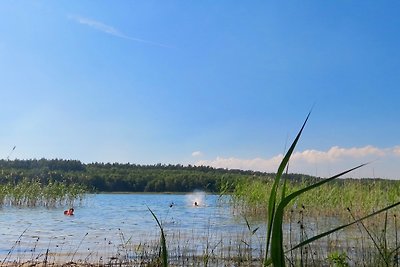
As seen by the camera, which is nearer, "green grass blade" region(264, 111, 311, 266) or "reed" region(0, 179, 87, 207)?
"green grass blade" region(264, 111, 311, 266)

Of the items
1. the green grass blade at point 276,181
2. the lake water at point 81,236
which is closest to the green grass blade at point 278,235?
the green grass blade at point 276,181

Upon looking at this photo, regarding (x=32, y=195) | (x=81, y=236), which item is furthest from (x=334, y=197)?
(x=32, y=195)

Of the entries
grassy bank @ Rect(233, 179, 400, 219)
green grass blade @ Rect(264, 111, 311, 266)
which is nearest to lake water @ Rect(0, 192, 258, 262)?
grassy bank @ Rect(233, 179, 400, 219)

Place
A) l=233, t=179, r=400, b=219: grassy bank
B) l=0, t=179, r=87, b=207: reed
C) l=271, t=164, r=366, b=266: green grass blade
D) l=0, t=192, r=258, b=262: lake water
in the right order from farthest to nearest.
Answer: l=0, t=179, r=87, b=207: reed
l=233, t=179, r=400, b=219: grassy bank
l=0, t=192, r=258, b=262: lake water
l=271, t=164, r=366, b=266: green grass blade

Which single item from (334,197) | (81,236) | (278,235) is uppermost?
(334,197)

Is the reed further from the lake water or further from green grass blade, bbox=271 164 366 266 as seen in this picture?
green grass blade, bbox=271 164 366 266

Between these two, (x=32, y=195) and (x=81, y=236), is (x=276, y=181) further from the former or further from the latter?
(x=32, y=195)

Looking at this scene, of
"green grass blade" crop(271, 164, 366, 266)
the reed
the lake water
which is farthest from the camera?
the reed

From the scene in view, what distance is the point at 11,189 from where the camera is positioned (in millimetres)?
25516

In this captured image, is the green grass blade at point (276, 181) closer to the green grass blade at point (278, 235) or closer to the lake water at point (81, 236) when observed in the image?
the green grass blade at point (278, 235)

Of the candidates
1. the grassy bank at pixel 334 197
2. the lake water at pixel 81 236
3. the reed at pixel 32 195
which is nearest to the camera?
the lake water at pixel 81 236

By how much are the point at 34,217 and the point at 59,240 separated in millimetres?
7478

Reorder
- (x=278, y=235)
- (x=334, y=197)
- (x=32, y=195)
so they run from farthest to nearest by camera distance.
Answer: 1. (x=32, y=195)
2. (x=334, y=197)
3. (x=278, y=235)

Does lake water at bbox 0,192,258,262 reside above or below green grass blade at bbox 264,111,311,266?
below
